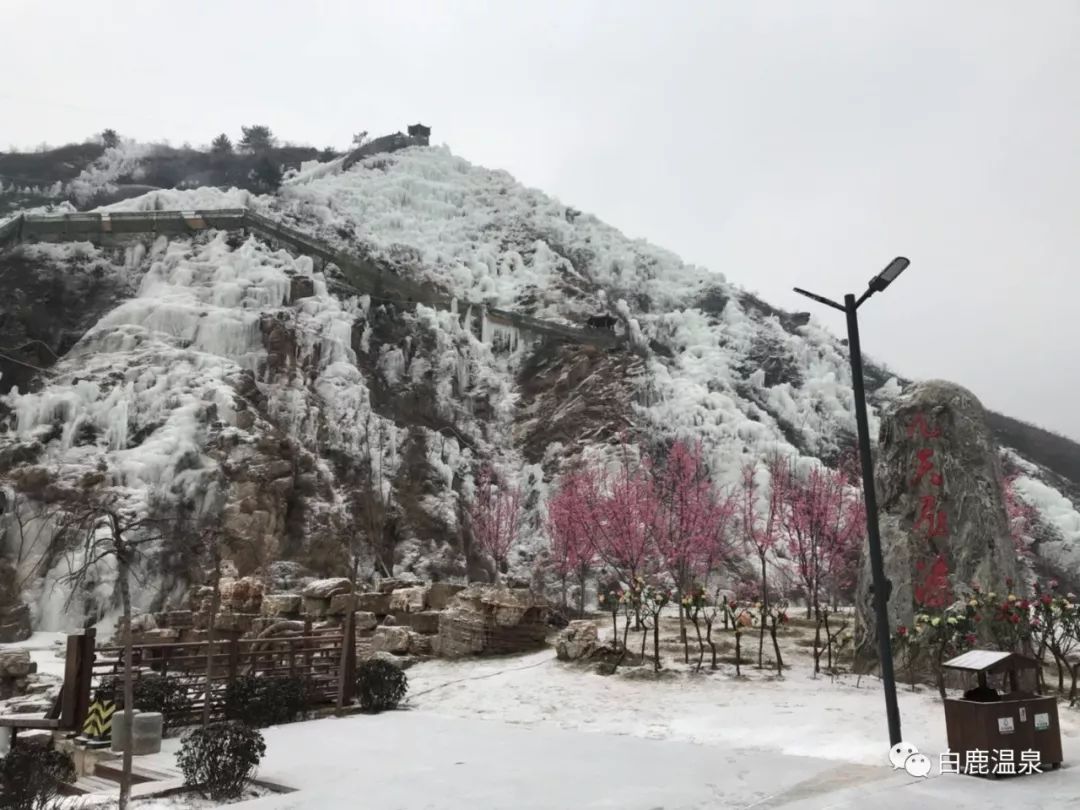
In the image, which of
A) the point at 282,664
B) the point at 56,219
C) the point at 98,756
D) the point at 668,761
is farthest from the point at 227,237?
the point at 668,761

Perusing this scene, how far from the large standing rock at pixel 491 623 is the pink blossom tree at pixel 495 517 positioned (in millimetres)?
14920

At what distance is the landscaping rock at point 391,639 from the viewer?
1984 cm

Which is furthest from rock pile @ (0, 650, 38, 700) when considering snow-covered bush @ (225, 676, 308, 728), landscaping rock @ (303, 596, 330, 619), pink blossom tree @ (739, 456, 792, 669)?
pink blossom tree @ (739, 456, 792, 669)

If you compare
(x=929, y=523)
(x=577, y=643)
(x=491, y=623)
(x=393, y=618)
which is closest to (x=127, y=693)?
(x=577, y=643)

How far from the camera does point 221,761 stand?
818cm

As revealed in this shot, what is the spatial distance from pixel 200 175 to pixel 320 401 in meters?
60.3

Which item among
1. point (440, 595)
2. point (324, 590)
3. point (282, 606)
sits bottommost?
point (282, 606)

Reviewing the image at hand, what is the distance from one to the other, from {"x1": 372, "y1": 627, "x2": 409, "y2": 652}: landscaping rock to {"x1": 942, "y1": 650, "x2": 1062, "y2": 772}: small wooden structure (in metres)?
14.3

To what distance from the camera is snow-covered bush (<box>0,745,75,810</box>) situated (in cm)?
710

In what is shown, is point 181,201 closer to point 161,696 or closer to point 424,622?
point 424,622

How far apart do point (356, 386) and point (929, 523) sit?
30.7 meters

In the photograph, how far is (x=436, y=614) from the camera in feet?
68.5

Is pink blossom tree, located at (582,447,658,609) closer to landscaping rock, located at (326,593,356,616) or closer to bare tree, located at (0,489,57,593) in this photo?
landscaping rock, located at (326,593,356,616)

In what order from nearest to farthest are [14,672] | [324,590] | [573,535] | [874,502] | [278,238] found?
[874,502]
[14,672]
[324,590]
[573,535]
[278,238]
